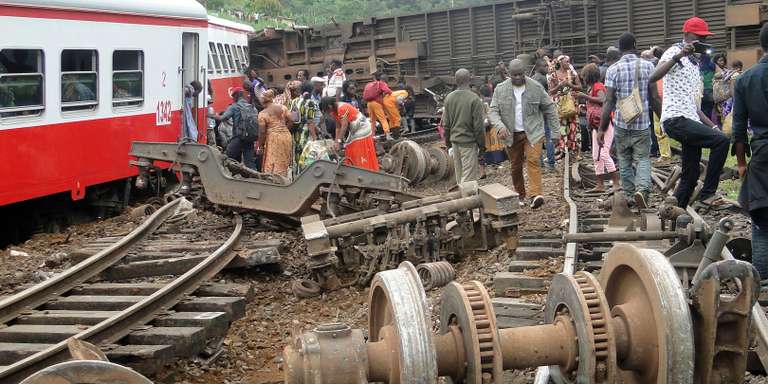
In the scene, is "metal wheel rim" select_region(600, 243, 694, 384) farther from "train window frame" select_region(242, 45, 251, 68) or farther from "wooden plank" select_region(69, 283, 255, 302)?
"train window frame" select_region(242, 45, 251, 68)

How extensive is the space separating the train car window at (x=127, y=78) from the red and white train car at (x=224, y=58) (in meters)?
6.24

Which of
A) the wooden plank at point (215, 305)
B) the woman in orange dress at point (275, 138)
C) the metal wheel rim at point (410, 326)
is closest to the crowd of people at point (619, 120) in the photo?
the woman in orange dress at point (275, 138)

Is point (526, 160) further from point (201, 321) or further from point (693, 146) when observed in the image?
point (201, 321)

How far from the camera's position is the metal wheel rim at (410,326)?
325 centimetres

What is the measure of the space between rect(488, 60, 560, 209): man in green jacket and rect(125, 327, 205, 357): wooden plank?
5145mm

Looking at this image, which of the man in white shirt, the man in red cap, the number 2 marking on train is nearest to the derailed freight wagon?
the man in white shirt

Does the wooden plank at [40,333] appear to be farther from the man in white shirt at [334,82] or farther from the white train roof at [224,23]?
the white train roof at [224,23]

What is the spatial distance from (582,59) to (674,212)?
16.8m

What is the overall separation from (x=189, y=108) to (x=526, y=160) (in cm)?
689

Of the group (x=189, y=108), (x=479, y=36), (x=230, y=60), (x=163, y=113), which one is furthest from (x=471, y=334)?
(x=479, y=36)

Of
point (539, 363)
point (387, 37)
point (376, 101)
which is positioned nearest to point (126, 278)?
point (539, 363)

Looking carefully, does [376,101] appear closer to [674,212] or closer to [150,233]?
[150,233]

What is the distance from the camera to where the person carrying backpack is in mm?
13672

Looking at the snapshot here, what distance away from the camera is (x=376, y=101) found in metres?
17.1
